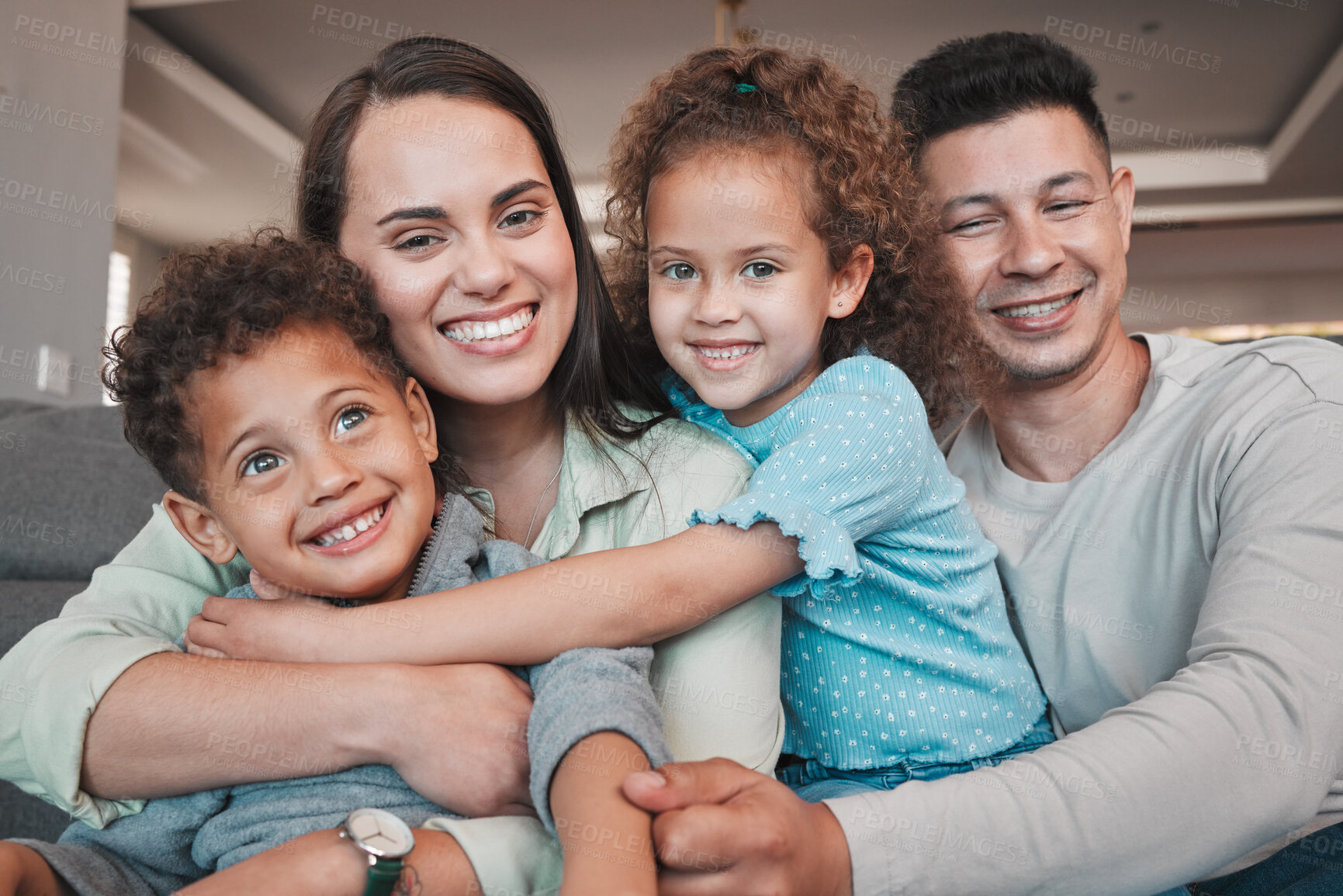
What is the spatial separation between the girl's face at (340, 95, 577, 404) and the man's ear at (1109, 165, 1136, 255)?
1177mm

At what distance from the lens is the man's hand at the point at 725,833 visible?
0.91 metres

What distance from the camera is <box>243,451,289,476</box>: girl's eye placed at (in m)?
1.19

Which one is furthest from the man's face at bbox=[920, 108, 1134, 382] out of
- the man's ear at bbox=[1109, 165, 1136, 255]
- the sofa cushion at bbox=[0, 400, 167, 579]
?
the sofa cushion at bbox=[0, 400, 167, 579]

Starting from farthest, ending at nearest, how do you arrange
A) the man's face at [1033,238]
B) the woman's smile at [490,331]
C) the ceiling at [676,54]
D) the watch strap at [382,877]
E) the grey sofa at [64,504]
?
1. the ceiling at [676,54]
2. the grey sofa at [64,504]
3. the man's face at [1033,238]
4. the woman's smile at [490,331]
5. the watch strap at [382,877]

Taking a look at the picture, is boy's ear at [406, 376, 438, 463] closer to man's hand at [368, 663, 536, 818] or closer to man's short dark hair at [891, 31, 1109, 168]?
man's hand at [368, 663, 536, 818]

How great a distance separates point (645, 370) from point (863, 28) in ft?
16.9

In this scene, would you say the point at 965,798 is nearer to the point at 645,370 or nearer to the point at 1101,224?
the point at 645,370

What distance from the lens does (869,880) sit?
1052mm

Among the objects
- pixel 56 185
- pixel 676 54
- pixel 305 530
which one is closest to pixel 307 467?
pixel 305 530

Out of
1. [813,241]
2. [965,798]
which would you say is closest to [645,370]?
[813,241]

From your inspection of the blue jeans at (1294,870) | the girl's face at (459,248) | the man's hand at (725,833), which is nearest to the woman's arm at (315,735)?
the man's hand at (725,833)

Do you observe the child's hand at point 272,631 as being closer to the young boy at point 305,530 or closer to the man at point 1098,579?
the young boy at point 305,530

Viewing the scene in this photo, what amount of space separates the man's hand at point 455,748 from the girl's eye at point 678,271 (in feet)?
2.39

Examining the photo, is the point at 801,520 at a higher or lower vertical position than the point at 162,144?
lower
